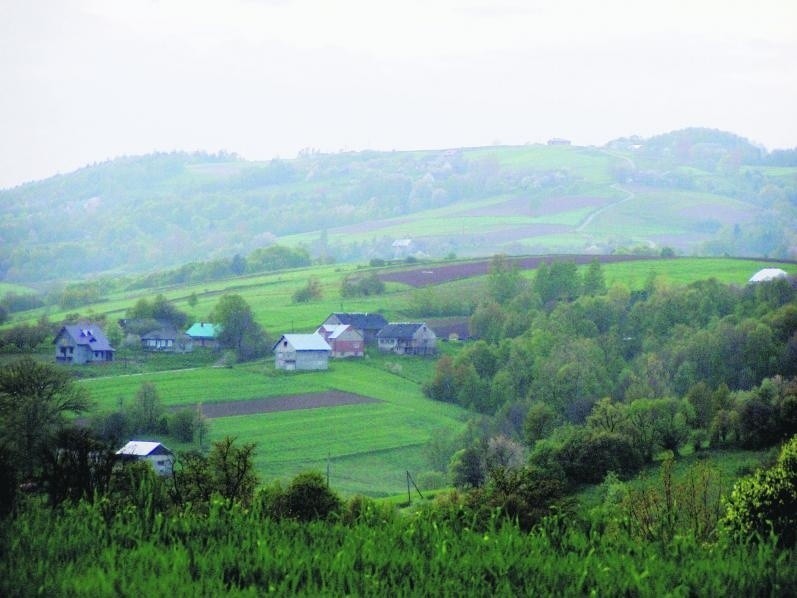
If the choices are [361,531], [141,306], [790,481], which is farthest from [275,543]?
[141,306]

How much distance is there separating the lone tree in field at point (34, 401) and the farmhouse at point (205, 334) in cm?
3075

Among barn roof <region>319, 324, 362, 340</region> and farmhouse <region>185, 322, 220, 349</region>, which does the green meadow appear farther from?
farmhouse <region>185, 322, 220, 349</region>

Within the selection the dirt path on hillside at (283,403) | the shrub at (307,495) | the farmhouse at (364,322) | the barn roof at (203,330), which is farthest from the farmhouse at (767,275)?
the shrub at (307,495)

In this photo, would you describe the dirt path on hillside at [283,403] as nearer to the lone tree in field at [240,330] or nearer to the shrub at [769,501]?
the lone tree in field at [240,330]

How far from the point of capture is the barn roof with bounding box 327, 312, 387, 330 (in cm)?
10600

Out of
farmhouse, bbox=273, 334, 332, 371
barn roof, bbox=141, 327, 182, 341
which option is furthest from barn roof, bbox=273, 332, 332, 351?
barn roof, bbox=141, 327, 182, 341

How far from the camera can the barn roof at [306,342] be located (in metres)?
94.8

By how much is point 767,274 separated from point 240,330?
2024 inches

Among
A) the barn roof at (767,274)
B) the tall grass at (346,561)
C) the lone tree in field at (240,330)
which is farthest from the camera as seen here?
the barn roof at (767,274)

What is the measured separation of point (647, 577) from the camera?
12.7 m

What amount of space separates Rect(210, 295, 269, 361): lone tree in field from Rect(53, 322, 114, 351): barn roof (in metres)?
9.68

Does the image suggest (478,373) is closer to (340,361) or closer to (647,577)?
(340,361)

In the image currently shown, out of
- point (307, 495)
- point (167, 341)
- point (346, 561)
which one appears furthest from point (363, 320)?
point (346, 561)

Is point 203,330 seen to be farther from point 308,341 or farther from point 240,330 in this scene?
point 308,341
